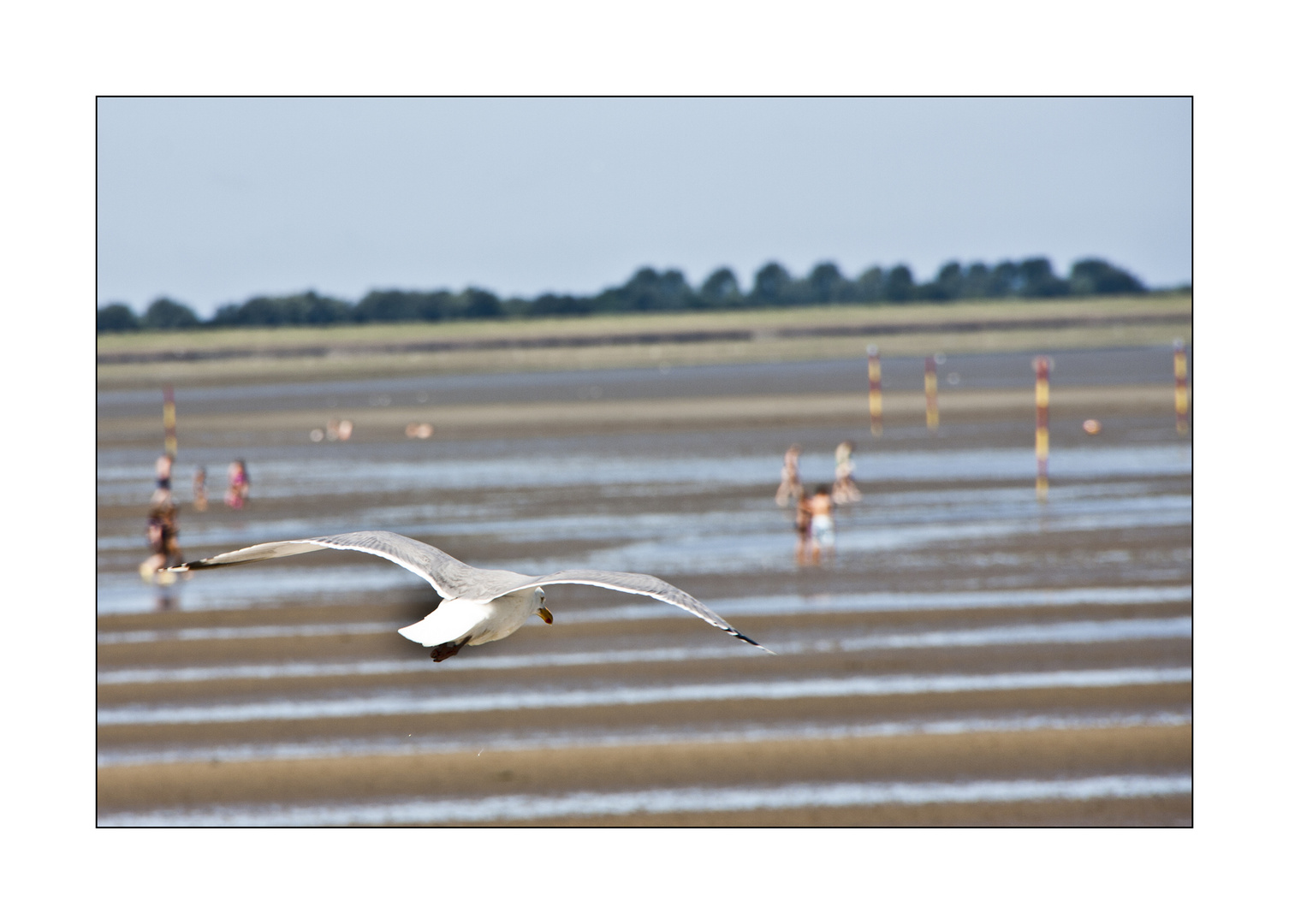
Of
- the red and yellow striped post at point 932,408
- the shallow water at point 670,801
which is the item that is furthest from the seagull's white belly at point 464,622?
the red and yellow striped post at point 932,408

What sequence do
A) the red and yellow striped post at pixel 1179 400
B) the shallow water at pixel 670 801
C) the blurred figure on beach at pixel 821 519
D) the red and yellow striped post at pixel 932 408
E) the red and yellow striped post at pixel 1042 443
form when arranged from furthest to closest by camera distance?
the red and yellow striped post at pixel 932 408 → the red and yellow striped post at pixel 1179 400 → the red and yellow striped post at pixel 1042 443 → the blurred figure on beach at pixel 821 519 → the shallow water at pixel 670 801

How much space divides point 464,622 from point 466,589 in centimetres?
29

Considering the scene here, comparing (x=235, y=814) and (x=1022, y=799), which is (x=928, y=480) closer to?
(x=1022, y=799)

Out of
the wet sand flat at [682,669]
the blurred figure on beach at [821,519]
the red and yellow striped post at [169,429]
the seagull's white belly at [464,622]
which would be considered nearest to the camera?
the seagull's white belly at [464,622]

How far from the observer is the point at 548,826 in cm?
1085

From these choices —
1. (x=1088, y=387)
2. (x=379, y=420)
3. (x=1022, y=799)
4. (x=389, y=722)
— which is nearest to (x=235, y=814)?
(x=389, y=722)

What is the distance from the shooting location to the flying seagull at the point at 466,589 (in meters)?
6.65

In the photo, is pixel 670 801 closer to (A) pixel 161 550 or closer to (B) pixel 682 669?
(B) pixel 682 669

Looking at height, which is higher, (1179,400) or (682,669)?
(1179,400)

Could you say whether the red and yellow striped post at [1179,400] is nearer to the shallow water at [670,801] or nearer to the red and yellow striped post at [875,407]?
the red and yellow striped post at [875,407]

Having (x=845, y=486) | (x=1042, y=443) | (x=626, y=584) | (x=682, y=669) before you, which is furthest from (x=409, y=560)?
(x=1042, y=443)

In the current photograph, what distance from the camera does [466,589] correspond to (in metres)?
7.04

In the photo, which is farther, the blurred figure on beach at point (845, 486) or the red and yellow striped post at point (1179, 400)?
the red and yellow striped post at point (1179, 400)

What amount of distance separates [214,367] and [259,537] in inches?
2254
